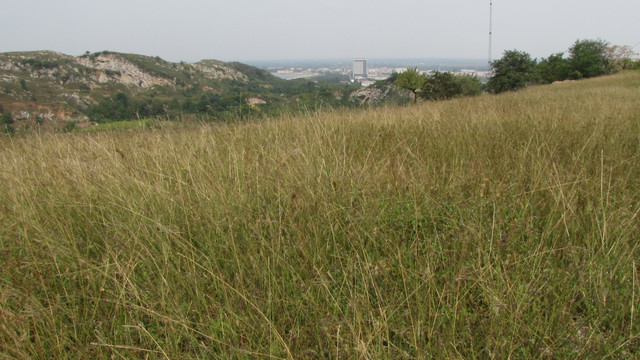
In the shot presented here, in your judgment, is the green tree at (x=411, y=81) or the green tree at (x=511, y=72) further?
the green tree at (x=411, y=81)

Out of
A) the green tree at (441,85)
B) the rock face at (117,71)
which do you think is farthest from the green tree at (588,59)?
the rock face at (117,71)

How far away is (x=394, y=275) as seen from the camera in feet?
4.47

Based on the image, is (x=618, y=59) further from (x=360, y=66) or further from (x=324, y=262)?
(x=360, y=66)

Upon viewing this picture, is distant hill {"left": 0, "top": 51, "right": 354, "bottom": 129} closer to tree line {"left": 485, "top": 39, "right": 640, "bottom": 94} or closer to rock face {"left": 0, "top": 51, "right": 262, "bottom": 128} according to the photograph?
rock face {"left": 0, "top": 51, "right": 262, "bottom": 128}

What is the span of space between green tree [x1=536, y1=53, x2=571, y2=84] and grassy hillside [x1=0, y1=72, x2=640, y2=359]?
120 feet

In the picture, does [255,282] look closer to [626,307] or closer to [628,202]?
[626,307]

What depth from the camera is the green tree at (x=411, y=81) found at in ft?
98.8

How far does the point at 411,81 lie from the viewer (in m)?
30.4

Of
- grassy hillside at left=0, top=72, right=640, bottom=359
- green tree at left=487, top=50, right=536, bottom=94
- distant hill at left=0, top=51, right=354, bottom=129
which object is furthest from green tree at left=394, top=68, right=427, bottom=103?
grassy hillside at left=0, top=72, right=640, bottom=359

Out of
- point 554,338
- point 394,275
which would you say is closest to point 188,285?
point 394,275

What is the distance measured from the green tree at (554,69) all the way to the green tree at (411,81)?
11533mm

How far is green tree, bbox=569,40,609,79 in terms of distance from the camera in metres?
31.5

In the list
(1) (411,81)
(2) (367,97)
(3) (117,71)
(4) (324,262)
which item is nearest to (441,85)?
(1) (411,81)

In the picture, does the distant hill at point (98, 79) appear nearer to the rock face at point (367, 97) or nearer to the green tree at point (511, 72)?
the rock face at point (367, 97)
